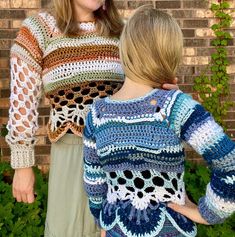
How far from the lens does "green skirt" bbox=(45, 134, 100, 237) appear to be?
8.73 ft

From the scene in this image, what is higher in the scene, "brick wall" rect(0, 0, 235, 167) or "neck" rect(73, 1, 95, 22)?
"neck" rect(73, 1, 95, 22)

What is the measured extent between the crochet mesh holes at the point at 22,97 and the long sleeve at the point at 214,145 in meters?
0.88

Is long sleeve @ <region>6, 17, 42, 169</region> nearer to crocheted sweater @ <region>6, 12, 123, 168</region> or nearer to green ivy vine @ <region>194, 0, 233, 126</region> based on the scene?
crocheted sweater @ <region>6, 12, 123, 168</region>

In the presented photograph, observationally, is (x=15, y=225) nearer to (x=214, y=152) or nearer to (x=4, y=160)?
(x=4, y=160)

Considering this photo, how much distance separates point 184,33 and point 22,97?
7.11 feet

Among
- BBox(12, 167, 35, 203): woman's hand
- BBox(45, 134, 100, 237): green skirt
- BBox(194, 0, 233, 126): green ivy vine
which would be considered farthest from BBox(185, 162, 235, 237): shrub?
BBox(12, 167, 35, 203): woman's hand

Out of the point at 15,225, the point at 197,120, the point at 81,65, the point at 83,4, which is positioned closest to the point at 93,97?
the point at 81,65

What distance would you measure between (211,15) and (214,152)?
270 cm

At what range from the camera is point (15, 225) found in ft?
→ 12.5

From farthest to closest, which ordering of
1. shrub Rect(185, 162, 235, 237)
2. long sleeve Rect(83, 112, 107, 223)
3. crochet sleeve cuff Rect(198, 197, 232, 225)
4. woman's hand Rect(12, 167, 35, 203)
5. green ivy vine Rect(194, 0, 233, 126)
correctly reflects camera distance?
green ivy vine Rect(194, 0, 233, 126), shrub Rect(185, 162, 235, 237), woman's hand Rect(12, 167, 35, 203), long sleeve Rect(83, 112, 107, 223), crochet sleeve cuff Rect(198, 197, 232, 225)

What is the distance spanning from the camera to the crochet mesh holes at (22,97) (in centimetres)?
262

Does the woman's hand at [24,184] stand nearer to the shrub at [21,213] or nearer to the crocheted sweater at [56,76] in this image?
the crocheted sweater at [56,76]

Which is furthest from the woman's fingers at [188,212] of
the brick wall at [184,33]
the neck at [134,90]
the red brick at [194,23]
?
the red brick at [194,23]

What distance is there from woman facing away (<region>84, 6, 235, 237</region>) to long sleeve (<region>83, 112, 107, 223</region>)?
39mm
